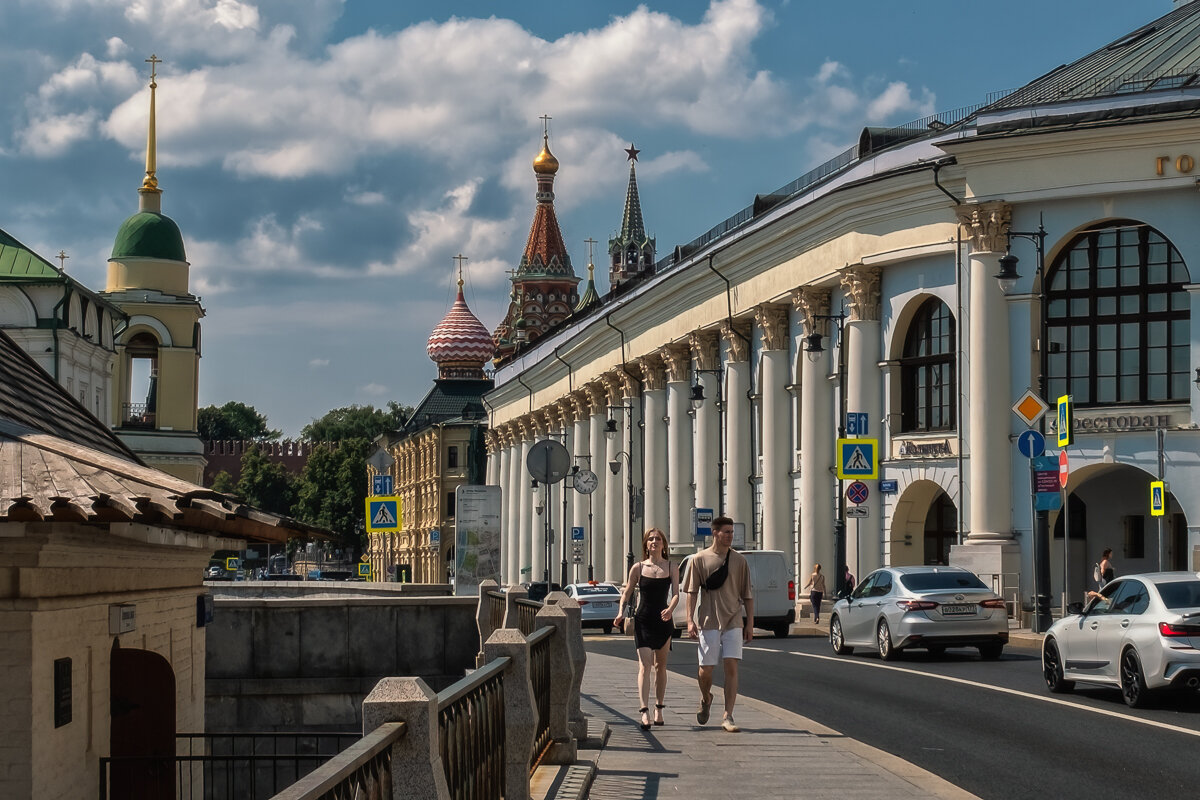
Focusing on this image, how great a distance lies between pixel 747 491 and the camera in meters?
60.1

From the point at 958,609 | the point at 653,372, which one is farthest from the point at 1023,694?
the point at 653,372

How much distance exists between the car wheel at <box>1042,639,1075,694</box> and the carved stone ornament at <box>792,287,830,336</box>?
103ft

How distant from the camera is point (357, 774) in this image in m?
5.91

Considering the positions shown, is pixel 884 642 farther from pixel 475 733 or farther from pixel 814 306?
pixel 814 306

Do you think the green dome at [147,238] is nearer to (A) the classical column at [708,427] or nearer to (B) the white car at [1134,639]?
(A) the classical column at [708,427]

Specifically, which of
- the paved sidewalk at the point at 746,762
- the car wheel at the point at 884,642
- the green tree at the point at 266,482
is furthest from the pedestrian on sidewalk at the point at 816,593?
the green tree at the point at 266,482

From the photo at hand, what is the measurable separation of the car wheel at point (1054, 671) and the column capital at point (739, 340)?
39226mm

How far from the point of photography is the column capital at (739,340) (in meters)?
60.9

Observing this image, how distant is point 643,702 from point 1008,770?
12.6 feet

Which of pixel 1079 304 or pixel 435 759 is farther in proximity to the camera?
pixel 1079 304

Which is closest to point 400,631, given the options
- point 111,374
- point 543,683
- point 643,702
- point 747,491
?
point 643,702

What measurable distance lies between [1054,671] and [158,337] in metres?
69.9

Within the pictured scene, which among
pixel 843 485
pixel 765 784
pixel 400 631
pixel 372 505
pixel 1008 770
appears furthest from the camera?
pixel 843 485

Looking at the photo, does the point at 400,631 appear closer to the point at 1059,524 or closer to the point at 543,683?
the point at 543,683
